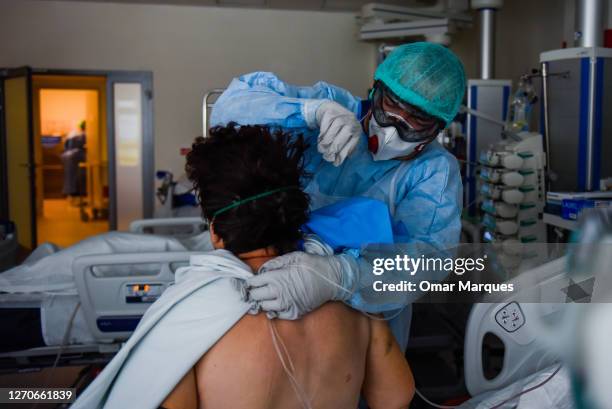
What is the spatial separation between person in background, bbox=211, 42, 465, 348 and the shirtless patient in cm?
11

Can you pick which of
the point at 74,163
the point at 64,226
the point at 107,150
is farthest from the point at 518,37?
the point at 74,163

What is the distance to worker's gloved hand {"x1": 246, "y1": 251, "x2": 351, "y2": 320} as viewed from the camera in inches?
39.8

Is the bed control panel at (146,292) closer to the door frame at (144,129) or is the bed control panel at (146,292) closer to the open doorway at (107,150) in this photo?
the open doorway at (107,150)

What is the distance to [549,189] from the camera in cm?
362

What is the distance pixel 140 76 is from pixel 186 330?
5380mm

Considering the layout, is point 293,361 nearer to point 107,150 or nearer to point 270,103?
point 270,103

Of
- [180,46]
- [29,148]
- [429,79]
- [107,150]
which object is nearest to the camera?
[429,79]

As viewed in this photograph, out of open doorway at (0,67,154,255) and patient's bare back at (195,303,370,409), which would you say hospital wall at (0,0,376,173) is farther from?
patient's bare back at (195,303,370,409)

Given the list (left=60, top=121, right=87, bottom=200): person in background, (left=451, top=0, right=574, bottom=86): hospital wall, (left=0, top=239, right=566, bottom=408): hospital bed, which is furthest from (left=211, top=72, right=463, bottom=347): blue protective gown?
(left=60, top=121, right=87, bottom=200): person in background

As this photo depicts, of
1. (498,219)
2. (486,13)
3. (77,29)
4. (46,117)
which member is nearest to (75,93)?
(46,117)

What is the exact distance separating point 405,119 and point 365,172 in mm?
216

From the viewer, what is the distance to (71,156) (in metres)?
9.53

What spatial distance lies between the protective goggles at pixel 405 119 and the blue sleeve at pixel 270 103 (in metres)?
0.16

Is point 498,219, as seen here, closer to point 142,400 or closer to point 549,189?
point 549,189
